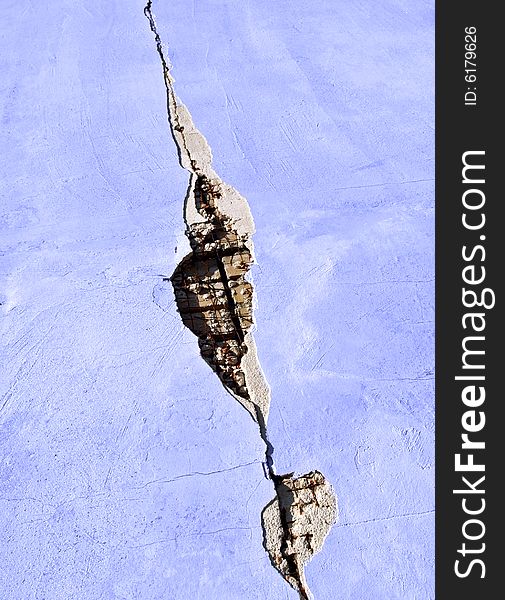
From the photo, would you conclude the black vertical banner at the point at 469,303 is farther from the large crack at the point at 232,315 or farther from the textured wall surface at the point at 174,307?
the large crack at the point at 232,315

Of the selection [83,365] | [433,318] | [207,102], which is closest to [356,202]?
[433,318]

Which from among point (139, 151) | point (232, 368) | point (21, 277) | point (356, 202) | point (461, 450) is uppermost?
point (139, 151)

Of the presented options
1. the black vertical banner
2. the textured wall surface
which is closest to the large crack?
the textured wall surface

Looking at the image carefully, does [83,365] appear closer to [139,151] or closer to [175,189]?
[175,189]

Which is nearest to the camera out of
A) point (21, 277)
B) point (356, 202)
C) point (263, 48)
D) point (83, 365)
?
point (83, 365)

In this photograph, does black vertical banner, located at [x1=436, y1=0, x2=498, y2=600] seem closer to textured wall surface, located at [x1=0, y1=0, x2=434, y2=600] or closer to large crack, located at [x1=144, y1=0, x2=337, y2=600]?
textured wall surface, located at [x1=0, y1=0, x2=434, y2=600]

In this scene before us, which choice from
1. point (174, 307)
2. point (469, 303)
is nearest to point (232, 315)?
point (174, 307)

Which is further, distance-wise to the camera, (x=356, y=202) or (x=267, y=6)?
(x=267, y=6)
